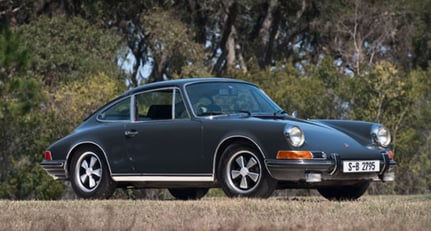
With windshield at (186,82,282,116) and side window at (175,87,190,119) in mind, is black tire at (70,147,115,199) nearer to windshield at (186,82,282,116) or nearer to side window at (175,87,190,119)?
side window at (175,87,190,119)

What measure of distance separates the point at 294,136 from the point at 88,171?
9.19 ft

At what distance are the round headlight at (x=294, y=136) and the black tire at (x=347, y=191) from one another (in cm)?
157

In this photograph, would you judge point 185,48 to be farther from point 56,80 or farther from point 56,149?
point 56,149

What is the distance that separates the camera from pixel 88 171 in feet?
34.9

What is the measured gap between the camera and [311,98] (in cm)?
2598

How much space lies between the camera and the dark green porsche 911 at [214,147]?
9117mm

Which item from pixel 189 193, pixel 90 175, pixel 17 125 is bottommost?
pixel 17 125

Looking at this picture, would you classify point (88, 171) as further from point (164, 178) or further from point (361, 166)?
point (361, 166)

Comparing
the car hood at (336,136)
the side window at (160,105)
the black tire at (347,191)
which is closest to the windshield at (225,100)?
the side window at (160,105)

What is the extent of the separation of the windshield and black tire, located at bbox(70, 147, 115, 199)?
4.50 feet

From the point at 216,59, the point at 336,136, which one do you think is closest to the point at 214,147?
the point at 336,136

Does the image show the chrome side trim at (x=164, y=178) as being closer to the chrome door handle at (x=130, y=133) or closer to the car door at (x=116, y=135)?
the car door at (x=116, y=135)

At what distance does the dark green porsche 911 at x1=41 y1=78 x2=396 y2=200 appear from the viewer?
9.12m

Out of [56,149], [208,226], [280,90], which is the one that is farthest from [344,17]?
[208,226]
